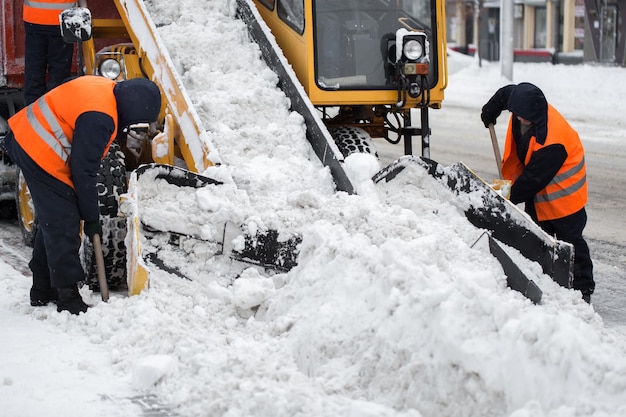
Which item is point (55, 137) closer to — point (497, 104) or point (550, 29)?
point (497, 104)

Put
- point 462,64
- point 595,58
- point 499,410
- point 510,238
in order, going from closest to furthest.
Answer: point 499,410
point 510,238
point 595,58
point 462,64

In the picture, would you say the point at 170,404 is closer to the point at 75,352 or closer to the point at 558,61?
the point at 75,352

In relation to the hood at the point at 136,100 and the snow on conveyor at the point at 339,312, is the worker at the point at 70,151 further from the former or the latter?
the snow on conveyor at the point at 339,312

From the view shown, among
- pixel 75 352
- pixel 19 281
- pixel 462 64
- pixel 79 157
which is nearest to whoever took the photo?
pixel 75 352

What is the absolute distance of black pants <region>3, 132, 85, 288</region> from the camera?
5254 mm

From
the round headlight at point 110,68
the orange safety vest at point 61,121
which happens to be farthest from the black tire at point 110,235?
the round headlight at point 110,68

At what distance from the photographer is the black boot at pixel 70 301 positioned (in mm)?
5328

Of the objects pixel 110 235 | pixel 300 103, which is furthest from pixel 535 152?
pixel 110 235

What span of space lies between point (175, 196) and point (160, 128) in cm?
87

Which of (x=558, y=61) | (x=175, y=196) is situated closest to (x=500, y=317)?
(x=175, y=196)

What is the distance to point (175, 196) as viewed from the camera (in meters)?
5.55

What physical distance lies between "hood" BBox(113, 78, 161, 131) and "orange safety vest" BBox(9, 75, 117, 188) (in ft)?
0.16

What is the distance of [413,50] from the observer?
21.9ft

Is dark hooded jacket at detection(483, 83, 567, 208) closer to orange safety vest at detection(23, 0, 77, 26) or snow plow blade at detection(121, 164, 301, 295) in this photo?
snow plow blade at detection(121, 164, 301, 295)
